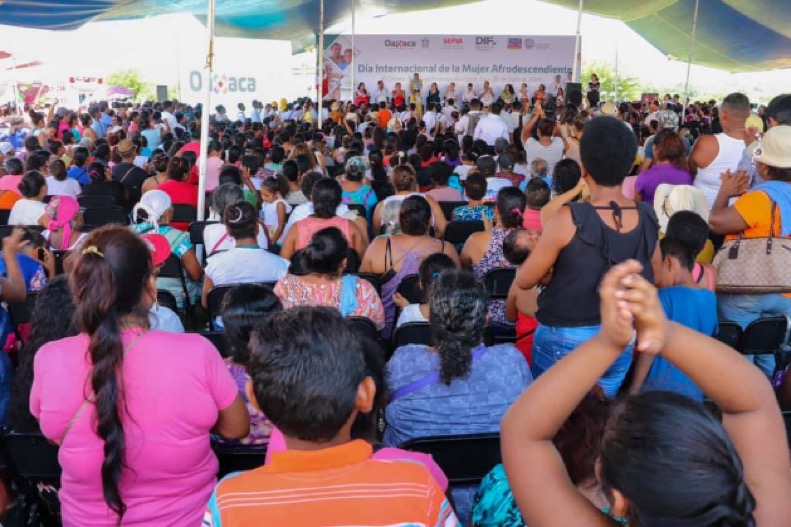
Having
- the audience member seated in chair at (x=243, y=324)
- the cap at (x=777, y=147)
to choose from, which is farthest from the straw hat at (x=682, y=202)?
the audience member seated in chair at (x=243, y=324)

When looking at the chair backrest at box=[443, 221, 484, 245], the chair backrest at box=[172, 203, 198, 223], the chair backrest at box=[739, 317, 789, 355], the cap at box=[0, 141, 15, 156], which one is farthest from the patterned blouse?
the cap at box=[0, 141, 15, 156]

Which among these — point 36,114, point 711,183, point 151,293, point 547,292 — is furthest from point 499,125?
point 151,293

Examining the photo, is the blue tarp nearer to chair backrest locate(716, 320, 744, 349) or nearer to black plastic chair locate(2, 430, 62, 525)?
black plastic chair locate(2, 430, 62, 525)

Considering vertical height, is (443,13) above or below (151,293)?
above

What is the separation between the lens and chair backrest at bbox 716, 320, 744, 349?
11.0 ft

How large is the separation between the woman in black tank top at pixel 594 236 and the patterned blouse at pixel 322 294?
108 centimetres

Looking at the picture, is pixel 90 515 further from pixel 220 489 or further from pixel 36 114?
pixel 36 114

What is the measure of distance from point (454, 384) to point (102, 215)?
16.5ft

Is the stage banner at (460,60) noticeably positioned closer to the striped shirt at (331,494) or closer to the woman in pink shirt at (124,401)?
the woman in pink shirt at (124,401)

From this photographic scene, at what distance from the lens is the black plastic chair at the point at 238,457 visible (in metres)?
2.39

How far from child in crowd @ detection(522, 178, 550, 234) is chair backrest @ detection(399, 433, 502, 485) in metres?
2.59

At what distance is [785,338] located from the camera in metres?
3.50

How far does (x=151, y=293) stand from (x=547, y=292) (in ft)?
4.91

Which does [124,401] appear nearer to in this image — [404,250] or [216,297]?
[216,297]
